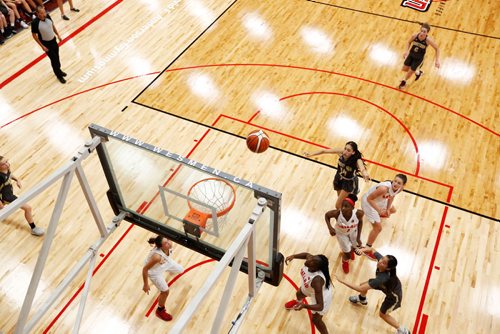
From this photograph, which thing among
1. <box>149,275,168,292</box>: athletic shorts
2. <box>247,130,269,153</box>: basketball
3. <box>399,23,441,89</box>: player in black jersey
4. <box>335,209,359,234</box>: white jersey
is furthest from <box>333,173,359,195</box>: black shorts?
<box>399,23,441,89</box>: player in black jersey

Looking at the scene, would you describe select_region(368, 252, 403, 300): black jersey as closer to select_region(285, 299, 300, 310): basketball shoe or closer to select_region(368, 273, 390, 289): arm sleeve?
select_region(368, 273, 390, 289): arm sleeve

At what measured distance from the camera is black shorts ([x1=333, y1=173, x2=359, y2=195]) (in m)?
6.78

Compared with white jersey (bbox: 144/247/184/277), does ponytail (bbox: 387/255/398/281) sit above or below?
above

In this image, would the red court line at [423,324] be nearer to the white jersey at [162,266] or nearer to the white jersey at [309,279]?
the white jersey at [309,279]

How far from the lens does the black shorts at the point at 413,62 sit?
30.7ft

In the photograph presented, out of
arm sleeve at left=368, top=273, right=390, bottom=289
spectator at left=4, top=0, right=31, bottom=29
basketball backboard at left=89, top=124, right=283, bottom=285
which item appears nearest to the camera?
basketball backboard at left=89, top=124, right=283, bottom=285

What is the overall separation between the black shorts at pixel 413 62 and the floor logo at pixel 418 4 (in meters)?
3.67

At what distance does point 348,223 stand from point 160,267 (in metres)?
2.48

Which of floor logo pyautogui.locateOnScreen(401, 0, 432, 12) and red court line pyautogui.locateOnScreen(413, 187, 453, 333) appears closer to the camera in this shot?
red court line pyautogui.locateOnScreen(413, 187, 453, 333)

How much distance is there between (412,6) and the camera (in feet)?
41.0

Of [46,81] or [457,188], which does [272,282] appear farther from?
[46,81]

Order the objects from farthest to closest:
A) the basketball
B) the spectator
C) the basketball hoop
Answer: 1. the spectator
2. the basketball
3. the basketball hoop

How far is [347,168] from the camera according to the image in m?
6.58

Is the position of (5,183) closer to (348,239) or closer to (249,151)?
(249,151)
